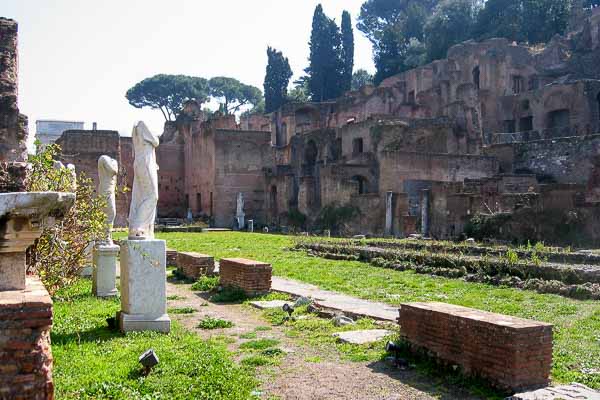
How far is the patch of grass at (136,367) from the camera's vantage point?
5.10 meters

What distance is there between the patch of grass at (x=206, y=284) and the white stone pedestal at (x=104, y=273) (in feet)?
5.68

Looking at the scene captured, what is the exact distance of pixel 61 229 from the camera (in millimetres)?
6125

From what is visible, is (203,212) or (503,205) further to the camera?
(203,212)

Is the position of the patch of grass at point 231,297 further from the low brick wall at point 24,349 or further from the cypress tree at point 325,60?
the cypress tree at point 325,60

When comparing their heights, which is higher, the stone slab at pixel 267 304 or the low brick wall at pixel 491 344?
the low brick wall at pixel 491 344

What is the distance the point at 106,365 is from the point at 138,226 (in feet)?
7.87

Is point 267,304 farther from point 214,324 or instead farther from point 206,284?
point 206,284

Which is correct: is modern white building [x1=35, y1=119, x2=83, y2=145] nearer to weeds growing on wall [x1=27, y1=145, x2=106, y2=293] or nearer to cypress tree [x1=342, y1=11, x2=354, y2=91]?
cypress tree [x1=342, y1=11, x2=354, y2=91]

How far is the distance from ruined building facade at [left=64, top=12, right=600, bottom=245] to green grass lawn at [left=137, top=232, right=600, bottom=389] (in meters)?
7.61

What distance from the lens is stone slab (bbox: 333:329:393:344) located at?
22.8 ft

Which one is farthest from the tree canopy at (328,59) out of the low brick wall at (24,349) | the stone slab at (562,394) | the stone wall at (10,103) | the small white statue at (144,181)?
the low brick wall at (24,349)

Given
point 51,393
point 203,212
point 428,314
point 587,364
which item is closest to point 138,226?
point 428,314

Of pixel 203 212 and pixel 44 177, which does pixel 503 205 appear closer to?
pixel 44 177

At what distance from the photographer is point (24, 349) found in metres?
3.53
